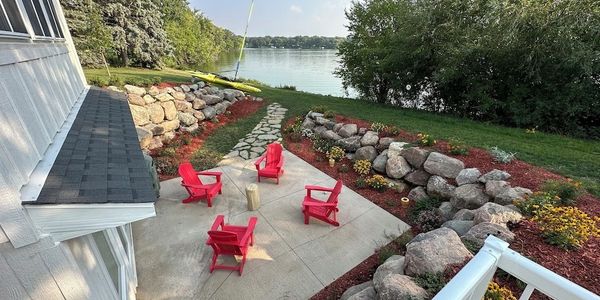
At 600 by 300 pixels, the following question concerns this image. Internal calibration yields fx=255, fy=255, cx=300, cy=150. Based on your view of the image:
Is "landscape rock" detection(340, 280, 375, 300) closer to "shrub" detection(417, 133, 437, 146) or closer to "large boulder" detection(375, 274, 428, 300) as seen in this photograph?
"large boulder" detection(375, 274, 428, 300)

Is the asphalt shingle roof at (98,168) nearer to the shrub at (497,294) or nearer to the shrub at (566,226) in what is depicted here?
the shrub at (497,294)

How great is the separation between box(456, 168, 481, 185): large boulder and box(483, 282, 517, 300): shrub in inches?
111

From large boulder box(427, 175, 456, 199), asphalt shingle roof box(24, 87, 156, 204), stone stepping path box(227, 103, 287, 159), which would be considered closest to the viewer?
asphalt shingle roof box(24, 87, 156, 204)

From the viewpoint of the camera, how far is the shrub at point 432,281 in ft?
7.59

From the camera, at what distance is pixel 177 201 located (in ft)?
16.7

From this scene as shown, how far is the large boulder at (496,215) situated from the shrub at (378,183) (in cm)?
210

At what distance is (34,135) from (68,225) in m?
0.92

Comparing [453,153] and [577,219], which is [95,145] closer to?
[577,219]

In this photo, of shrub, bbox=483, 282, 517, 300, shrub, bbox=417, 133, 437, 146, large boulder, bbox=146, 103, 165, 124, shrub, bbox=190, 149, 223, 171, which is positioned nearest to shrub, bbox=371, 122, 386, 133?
shrub, bbox=417, 133, 437, 146

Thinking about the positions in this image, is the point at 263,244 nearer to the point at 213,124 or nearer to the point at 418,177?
the point at 418,177

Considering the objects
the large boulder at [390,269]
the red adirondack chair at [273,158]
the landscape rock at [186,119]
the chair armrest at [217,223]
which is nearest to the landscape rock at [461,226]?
the large boulder at [390,269]

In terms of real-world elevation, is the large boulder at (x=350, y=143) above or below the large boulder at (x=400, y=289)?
below

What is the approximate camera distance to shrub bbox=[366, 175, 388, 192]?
549 cm

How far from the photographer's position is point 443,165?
514cm
